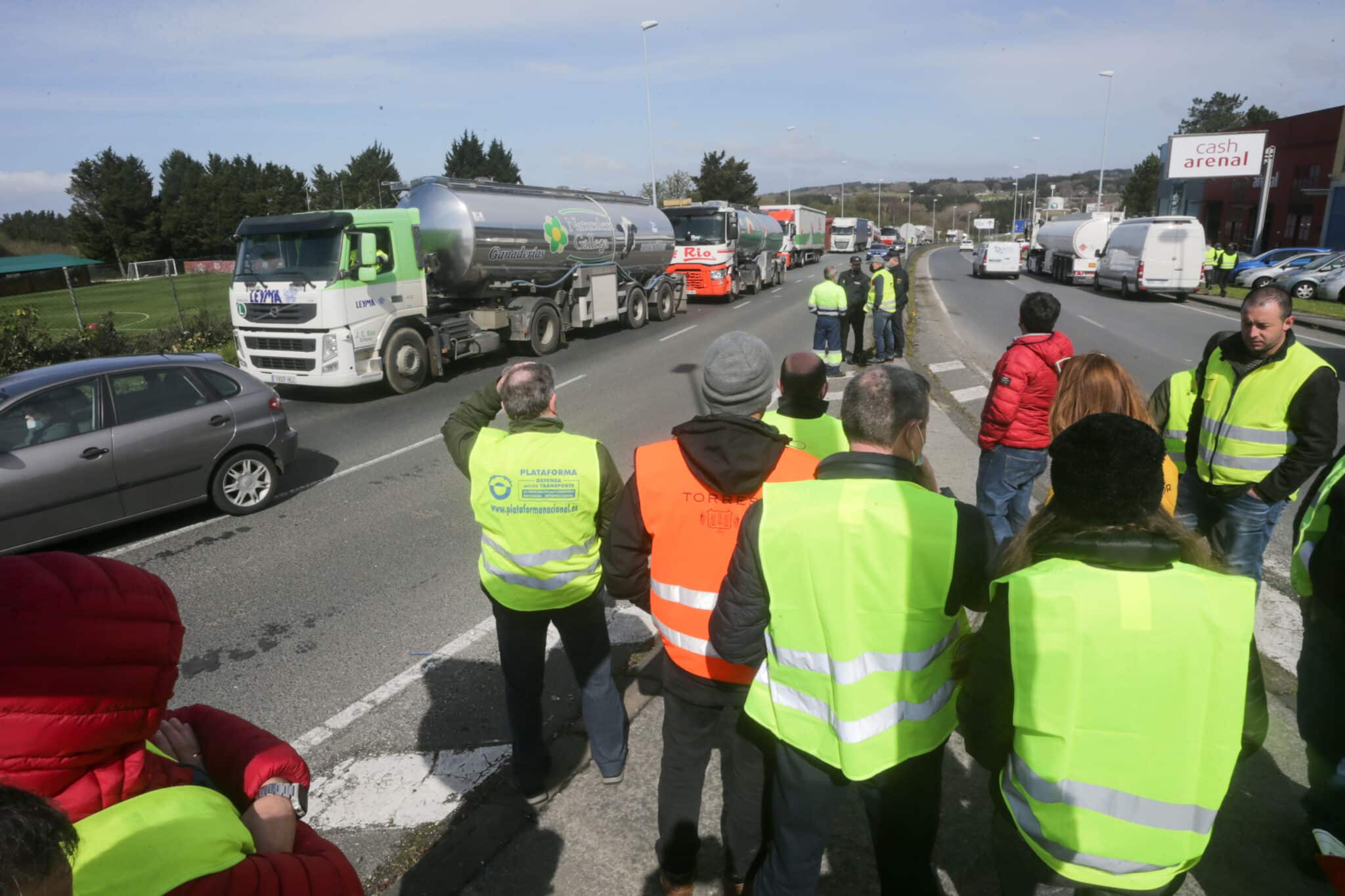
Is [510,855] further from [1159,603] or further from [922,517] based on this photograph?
[1159,603]

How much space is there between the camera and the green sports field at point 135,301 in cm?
2239

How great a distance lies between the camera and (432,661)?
475 centimetres

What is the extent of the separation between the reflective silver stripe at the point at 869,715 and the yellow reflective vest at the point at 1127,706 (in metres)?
0.32

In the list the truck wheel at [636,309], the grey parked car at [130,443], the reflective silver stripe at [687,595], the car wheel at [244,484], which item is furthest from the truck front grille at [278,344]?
the reflective silver stripe at [687,595]

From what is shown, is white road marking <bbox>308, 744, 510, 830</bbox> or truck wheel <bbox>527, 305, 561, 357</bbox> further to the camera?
truck wheel <bbox>527, 305, 561, 357</bbox>

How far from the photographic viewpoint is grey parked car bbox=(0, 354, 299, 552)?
608cm

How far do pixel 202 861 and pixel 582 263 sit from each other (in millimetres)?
17535

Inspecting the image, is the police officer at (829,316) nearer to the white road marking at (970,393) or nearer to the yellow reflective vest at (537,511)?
the white road marking at (970,393)

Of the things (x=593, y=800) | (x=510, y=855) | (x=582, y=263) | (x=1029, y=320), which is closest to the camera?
(x=510, y=855)

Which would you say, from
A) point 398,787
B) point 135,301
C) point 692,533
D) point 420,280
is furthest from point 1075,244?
point 135,301

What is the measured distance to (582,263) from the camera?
59.6 feet

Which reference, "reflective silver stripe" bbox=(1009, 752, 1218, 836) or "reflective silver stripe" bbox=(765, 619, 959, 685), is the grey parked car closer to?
"reflective silver stripe" bbox=(765, 619, 959, 685)

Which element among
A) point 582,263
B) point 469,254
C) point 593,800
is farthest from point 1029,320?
point 582,263

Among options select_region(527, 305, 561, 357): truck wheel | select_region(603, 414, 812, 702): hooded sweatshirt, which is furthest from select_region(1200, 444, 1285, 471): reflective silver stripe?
select_region(527, 305, 561, 357): truck wheel
